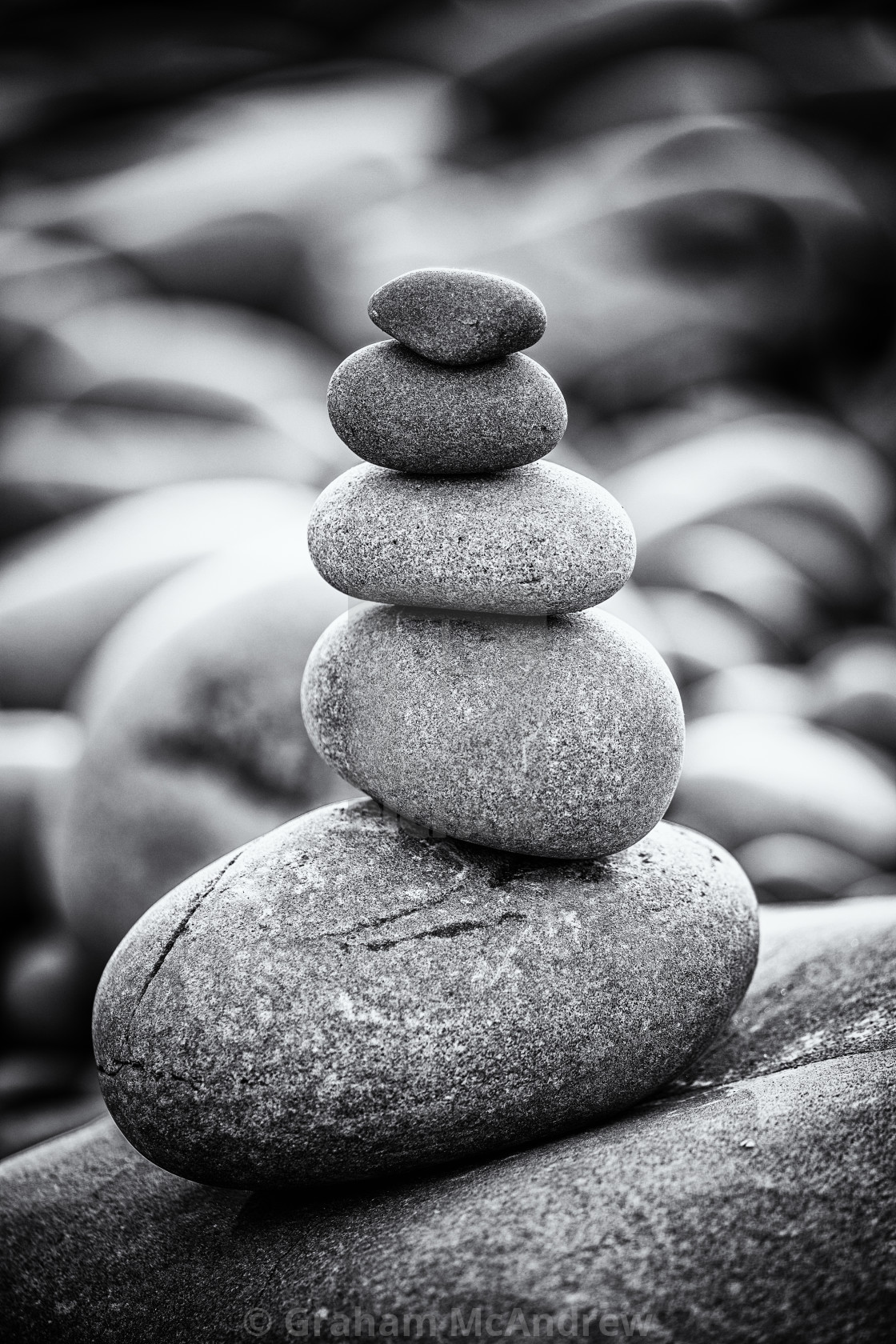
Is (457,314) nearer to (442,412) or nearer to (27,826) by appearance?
(442,412)

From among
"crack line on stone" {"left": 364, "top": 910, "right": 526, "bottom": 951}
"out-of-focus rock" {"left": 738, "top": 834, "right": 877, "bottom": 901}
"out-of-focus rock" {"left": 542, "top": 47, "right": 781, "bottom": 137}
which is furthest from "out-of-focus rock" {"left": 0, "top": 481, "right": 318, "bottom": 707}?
"out-of-focus rock" {"left": 542, "top": 47, "right": 781, "bottom": 137}

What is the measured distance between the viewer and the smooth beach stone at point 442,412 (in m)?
2.88

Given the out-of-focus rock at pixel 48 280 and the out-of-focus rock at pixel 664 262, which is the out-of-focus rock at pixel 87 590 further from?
the out-of-focus rock at pixel 664 262

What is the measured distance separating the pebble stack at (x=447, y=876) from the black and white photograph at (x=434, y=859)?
0.01m

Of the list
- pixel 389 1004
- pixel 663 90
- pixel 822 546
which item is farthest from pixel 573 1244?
pixel 663 90

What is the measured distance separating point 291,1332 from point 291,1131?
40 centimetres

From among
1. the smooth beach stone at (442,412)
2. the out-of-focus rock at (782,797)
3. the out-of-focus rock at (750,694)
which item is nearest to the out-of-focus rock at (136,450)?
the out-of-focus rock at (750,694)

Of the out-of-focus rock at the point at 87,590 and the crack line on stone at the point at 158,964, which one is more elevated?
the crack line on stone at the point at 158,964

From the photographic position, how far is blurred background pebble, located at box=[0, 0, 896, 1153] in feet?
16.9

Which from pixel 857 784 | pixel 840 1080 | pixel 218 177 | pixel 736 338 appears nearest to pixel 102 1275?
pixel 840 1080

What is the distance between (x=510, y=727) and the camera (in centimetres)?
288

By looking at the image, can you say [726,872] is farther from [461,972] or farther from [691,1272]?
[691,1272]

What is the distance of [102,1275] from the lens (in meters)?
2.93

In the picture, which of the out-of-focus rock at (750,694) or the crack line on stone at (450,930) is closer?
the crack line on stone at (450,930)
